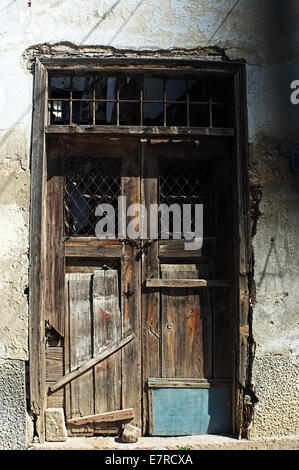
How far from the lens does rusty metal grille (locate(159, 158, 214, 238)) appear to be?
383 cm

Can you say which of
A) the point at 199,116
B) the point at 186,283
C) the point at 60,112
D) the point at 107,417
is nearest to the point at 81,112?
the point at 60,112

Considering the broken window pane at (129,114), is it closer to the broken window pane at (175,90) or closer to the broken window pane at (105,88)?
the broken window pane at (105,88)

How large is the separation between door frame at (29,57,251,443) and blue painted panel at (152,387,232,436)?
0.37ft

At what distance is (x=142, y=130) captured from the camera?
3645 millimetres

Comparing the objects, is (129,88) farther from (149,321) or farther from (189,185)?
(149,321)

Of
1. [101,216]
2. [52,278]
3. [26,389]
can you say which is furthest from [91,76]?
[26,389]

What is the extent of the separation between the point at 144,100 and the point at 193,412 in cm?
258

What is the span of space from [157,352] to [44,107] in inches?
85.6

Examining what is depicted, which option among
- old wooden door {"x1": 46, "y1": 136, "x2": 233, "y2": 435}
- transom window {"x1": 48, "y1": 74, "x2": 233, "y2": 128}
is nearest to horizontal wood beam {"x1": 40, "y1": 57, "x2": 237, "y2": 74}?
transom window {"x1": 48, "y1": 74, "x2": 233, "y2": 128}

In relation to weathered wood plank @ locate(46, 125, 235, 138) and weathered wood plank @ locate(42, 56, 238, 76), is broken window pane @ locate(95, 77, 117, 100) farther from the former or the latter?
weathered wood plank @ locate(46, 125, 235, 138)

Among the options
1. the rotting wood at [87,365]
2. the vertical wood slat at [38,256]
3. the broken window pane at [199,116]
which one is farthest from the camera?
the broken window pane at [199,116]

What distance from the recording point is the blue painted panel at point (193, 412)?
3721 millimetres

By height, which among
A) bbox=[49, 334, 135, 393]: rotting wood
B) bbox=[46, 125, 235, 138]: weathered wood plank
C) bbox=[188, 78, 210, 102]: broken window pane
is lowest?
bbox=[49, 334, 135, 393]: rotting wood

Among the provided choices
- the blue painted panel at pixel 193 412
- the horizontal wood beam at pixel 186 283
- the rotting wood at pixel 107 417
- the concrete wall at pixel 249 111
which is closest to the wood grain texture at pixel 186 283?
the horizontal wood beam at pixel 186 283
